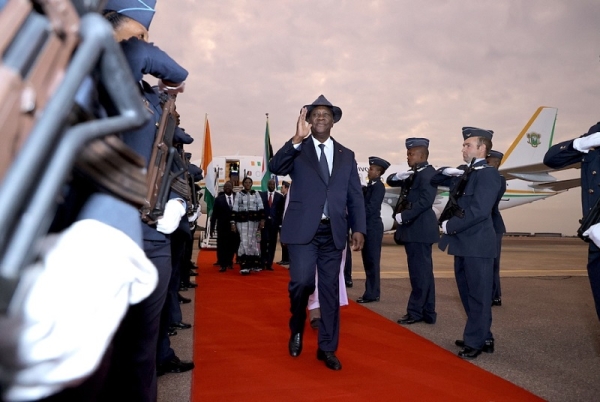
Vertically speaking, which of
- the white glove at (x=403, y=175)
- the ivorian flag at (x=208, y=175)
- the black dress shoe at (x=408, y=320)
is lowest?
the black dress shoe at (x=408, y=320)

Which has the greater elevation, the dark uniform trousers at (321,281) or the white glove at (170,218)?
the white glove at (170,218)

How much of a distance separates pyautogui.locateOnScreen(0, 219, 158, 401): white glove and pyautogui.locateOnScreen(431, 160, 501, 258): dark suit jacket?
130 inches

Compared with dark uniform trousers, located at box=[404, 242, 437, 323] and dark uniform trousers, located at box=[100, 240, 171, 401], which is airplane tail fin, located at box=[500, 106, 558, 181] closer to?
dark uniform trousers, located at box=[404, 242, 437, 323]

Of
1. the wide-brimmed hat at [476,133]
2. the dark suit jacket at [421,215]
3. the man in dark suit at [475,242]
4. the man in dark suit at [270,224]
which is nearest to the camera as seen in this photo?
the man in dark suit at [475,242]

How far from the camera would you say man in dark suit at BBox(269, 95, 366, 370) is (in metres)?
3.16

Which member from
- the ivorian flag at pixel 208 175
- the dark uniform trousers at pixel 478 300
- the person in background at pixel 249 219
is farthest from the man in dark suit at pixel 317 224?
the person in background at pixel 249 219

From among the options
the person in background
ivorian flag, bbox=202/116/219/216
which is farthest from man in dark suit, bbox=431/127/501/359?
ivorian flag, bbox=202/116/219/216

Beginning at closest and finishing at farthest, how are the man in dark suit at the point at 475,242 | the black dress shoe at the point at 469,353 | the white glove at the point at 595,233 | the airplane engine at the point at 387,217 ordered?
the white glove at the point at 595,233 → the black dress shoe at the point at 469,353 → the man in dark suit at the point at 475,242 → the airplane engine at the point at 387,217

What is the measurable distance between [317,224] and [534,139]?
20.9 metres

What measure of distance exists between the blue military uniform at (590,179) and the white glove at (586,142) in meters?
0.05

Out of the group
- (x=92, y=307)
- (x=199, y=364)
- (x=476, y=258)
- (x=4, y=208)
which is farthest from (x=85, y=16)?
(x=476, y=258)

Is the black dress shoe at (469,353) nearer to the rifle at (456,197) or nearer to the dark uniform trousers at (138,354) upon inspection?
the rifle at (456,197)

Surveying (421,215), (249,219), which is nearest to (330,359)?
(421,215)

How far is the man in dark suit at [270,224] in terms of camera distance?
8680 mm
